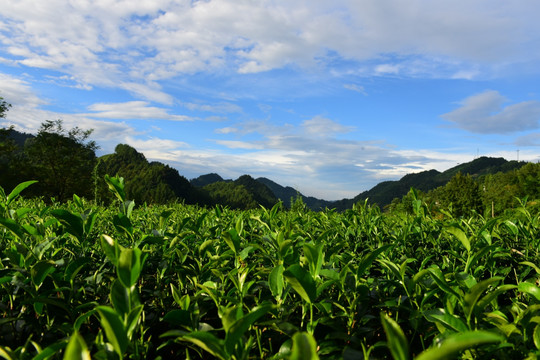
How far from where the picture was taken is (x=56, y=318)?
1479 millimetres

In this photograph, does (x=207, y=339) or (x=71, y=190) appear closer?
(x=207, y=339)

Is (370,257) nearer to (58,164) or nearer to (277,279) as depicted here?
(277,279)

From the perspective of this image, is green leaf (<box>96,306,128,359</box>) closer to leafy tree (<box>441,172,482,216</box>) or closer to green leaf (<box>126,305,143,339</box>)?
green leaf (<box>126,305,143,339</box>)

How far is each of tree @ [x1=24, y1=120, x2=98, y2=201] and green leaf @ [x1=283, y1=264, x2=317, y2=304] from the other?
45245mm

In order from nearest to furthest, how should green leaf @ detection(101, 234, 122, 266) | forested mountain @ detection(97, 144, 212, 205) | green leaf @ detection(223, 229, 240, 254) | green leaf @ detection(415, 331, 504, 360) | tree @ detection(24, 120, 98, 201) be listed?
green leaf @ detection(415, 331, 504, 360)
green leaf @ detection(101, 234, 122, 266)
green leaf @ detection(223, 229, 240, 254)
tree @ detection(24, 120, 98, 201)
forested mountain @ detection(97, 144, 212, 205)

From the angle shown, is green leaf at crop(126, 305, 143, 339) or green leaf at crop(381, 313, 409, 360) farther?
green leaf at crop(126, 305, 143, 339)

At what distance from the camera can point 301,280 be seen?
1.10 metres

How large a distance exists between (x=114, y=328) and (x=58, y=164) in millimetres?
49729

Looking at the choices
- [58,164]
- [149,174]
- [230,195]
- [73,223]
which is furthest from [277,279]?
[230,195]

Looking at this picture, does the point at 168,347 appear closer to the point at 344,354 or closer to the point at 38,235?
the point at 344,354

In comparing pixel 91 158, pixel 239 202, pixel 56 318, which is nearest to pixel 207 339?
pixel 56 318

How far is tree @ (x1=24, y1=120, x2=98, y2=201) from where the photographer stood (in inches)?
1629

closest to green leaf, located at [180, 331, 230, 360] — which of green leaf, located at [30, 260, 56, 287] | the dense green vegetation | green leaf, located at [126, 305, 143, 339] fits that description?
the dense green vegetation

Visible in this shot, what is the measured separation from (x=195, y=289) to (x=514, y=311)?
1458 millimetres
